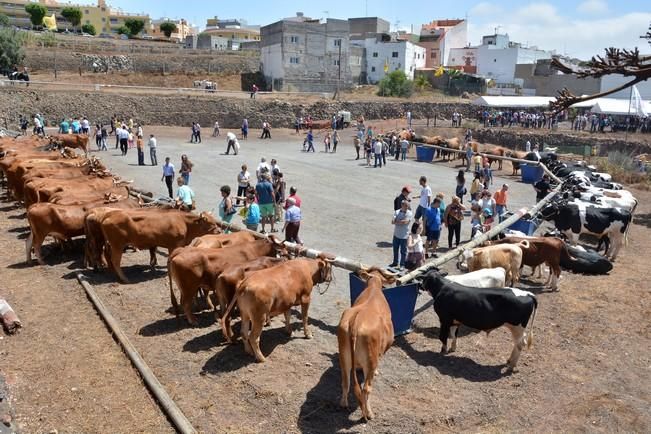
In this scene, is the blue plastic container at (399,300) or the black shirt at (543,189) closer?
the blue plastic container at (399,300)

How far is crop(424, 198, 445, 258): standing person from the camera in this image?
45.3 ft

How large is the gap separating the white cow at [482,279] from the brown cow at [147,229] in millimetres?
5171

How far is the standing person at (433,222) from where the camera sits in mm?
13812

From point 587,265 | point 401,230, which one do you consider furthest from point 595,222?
point 401,230

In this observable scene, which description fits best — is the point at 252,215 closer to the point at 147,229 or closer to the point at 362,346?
the point at 147,229

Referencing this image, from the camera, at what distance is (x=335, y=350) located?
867cm

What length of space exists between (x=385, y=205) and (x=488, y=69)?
66932 millimetres

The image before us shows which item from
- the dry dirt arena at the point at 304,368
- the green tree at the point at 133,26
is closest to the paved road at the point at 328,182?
the dry dirt arena at the point at 304,368

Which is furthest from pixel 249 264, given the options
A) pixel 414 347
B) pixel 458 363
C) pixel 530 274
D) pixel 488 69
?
pixel 488 69

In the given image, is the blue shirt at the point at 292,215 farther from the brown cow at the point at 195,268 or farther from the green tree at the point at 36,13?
the green tree at the point at 36,13

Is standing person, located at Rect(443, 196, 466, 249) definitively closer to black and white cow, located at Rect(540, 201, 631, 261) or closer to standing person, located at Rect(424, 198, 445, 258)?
standing person, located at Rect(424, 198, 445, 258)

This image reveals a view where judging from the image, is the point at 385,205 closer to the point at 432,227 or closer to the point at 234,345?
the point at 432,227

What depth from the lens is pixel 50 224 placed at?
476 inches

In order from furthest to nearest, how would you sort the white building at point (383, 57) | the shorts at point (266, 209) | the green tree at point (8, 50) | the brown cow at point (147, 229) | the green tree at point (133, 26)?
the green tree at point (133, 26) < the white building at point (383, 57) < the green tree at point (8, 50) < the shorts at point (266, 209) < the brown cow at point (147, 229)
